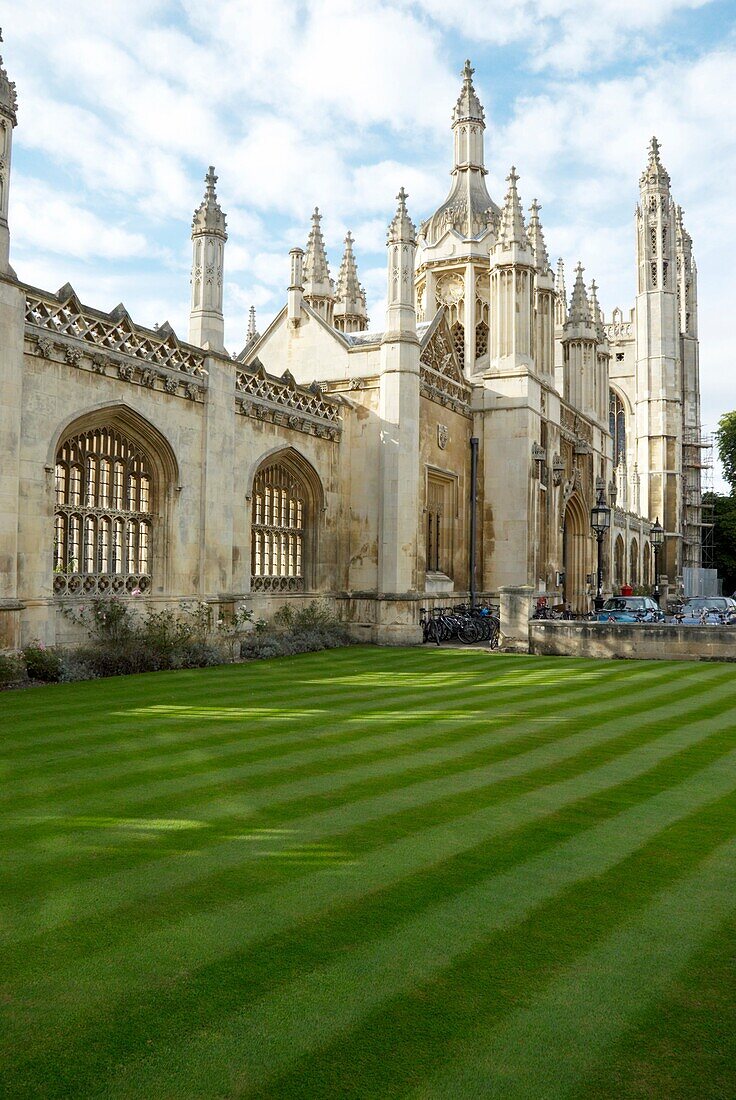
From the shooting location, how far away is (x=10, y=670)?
465 inches

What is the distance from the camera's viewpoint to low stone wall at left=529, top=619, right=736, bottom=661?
54.6 ft

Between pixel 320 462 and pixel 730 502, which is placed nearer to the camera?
pixel 320 462

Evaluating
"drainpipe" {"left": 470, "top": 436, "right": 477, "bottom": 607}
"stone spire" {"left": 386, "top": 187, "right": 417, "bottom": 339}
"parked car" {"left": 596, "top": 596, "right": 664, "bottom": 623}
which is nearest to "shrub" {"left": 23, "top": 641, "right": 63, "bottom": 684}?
"stone spire" {"left": 386, "top": 187, "right": 417, "bottom": 339}

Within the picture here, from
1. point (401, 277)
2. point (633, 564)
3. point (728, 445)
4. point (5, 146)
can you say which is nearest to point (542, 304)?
point (401, 277)

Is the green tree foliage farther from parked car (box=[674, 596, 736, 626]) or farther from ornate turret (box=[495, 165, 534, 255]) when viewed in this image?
ornate turret (box=[495, 165, 534, 255])

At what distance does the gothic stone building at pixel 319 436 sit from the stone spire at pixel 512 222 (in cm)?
8

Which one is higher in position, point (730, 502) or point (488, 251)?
point (488, 251)

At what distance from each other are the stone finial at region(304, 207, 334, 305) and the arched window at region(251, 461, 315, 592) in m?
10.5

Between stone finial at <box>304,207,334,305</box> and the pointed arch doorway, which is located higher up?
stone finial at <box>304,207,334,305</box>

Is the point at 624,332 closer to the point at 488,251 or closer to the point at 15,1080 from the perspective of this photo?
the point at 488,251

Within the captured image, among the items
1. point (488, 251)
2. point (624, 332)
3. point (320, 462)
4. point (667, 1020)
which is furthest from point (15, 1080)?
point (624, 332)

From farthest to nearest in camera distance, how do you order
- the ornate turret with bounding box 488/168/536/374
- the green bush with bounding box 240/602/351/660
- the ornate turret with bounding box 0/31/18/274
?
1. the ornate turret with bounding box 488/168/536/374
2. the green bush with bounding box 240/602/351/660
3. the ornate turret with bounding box 0/31/18/274

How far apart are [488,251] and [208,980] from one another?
31920 mm

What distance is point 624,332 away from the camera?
7438cm
